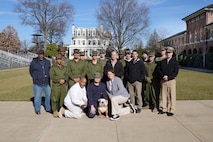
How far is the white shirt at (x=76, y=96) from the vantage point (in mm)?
6707

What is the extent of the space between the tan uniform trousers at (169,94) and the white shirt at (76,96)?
2.34m

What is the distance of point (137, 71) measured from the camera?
7.25 metres

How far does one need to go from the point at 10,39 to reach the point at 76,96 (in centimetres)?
7499

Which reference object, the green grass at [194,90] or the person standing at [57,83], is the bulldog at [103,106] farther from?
the green grass at [194,90]

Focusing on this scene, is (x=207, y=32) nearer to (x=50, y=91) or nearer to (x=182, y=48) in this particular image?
(x=182, y=48)

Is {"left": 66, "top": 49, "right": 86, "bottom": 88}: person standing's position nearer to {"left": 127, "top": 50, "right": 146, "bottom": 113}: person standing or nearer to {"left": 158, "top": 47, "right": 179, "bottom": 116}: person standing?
{"left": 127, "top": 50, "right": 146, "bottom": 113}: person standing

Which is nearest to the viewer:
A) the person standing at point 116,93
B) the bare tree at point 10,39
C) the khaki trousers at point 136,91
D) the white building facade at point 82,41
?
the person standing at point 116,93

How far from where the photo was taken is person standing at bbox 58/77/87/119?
6673 mm

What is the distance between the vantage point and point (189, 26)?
55.2 m

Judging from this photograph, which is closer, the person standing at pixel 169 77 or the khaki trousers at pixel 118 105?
the khaki trousers at pixel 118 105

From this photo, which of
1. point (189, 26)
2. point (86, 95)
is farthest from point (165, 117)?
point (189, 26)

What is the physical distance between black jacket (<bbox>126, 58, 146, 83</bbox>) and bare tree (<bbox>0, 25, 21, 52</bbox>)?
232 feet

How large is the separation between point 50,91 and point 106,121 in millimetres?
2179

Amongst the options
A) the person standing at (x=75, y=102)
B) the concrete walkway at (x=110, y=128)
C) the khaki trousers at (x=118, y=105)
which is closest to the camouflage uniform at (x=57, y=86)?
the person standing at (x=75, y=102)
